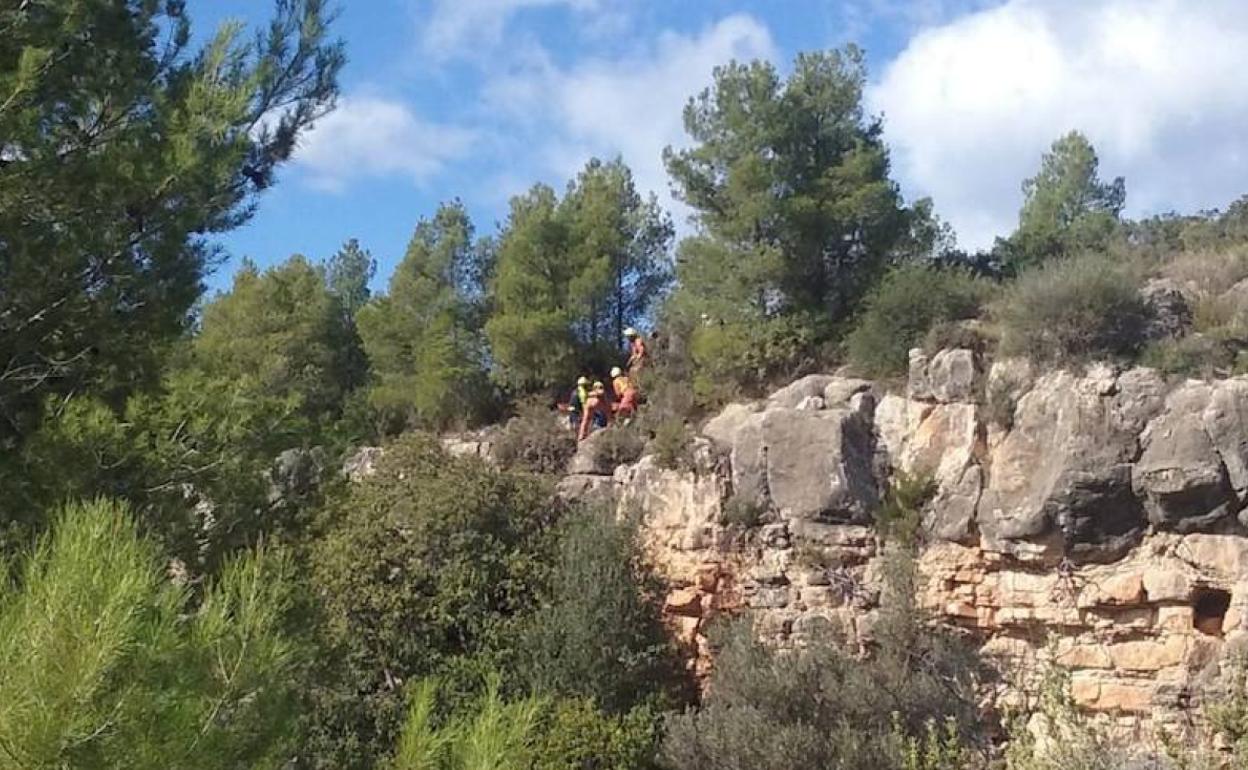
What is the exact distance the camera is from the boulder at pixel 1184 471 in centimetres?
1247

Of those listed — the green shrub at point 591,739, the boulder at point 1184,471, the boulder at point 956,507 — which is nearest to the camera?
the boulder at point 1184,471

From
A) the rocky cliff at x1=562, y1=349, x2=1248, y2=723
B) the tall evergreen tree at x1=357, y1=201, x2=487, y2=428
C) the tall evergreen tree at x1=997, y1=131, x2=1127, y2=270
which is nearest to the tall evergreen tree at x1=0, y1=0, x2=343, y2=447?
the rocky cliff at x1=562, y1=349, x2=1248, y2=723

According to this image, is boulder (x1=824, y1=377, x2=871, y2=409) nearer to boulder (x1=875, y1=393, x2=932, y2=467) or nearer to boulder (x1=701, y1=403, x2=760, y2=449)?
boulder (x1=875, y1=393, x2=932, y2=467)

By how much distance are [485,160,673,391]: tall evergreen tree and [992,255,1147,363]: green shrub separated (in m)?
7.07

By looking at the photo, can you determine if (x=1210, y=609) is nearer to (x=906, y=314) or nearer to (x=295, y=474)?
(x=906, y=314)

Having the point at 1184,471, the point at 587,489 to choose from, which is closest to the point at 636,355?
the point at 587,489

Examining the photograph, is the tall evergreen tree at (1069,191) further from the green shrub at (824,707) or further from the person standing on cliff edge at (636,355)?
the green shrub at (824,707)

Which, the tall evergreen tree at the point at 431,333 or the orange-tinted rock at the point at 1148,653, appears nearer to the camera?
the orange-tinted rock at the point at 1148,653

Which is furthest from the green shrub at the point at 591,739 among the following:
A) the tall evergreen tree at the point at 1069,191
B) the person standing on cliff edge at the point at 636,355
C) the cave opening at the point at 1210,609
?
the tall evergreen tree at the point at 1069,191

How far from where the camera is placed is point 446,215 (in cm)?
2319

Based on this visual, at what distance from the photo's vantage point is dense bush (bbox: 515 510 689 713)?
1374cm

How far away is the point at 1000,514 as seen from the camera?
13.5 meters

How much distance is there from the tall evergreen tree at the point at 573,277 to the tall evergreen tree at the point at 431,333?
60 centimetres

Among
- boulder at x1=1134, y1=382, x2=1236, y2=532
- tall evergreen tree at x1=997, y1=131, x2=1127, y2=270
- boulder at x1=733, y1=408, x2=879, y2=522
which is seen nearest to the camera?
boulder at x1=1134, y1=382, x2=1236, y2=532
